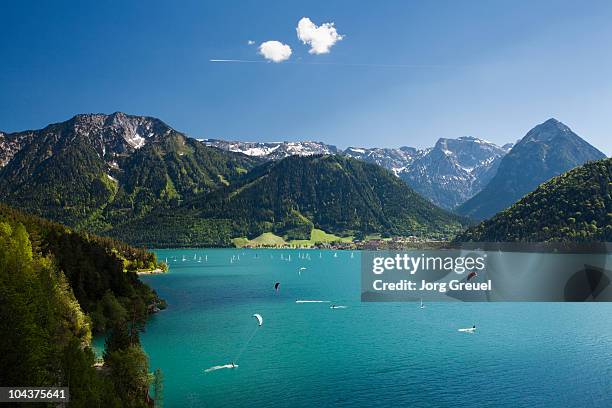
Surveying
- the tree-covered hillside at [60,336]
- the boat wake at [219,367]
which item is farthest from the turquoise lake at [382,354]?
the tree-covered hillside at [60,336]

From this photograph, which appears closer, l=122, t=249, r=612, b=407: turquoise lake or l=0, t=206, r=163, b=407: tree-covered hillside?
l=0, t=206, r=163, b=407: tree-covered hillside

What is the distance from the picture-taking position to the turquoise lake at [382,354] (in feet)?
189

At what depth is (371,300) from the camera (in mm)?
137875

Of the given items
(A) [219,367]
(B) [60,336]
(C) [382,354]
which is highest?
(B) [60,336]

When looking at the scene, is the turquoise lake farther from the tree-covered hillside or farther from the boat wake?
the tree-covered hillside

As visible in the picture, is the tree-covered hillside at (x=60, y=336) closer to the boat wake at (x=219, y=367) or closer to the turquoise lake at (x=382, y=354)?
the turquoise lake at (x=382, y=354)

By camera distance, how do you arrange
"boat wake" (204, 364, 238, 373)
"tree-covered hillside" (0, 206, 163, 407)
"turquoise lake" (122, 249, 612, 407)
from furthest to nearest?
"boat wake" (204, 364, 238, 373) → "turquoise lake" (122, 249, 612, 407) → "tree-covered hillside" (0, 206, 163, 407)

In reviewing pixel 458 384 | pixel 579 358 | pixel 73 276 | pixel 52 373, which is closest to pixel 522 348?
pixel 579 358

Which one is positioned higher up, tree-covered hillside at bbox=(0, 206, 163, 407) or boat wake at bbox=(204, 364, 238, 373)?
tree-covered hillside at bbox=(0, 206, 163, 407)

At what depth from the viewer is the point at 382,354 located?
77438mm

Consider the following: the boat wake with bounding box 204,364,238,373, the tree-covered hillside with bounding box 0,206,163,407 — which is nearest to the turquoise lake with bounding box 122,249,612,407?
the boat wake with bounding box 204,364,238,373

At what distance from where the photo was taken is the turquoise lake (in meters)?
57.6

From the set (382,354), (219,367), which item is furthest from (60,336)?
(382,354)

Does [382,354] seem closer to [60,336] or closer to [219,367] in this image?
[219,367]
